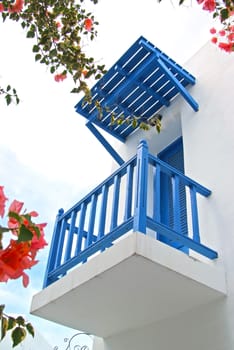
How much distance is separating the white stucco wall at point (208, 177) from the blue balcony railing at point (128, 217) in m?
0.18

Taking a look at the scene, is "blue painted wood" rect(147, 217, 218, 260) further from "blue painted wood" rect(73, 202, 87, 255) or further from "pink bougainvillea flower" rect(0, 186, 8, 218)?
"pink bougainvillea flower" rect(0, 186, 8, 218)

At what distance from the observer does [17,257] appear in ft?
2.83

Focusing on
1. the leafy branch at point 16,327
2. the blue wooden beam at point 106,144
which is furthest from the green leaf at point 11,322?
the blue wooden beam at point 106,144

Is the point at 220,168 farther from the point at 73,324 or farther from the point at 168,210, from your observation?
the point at 73,324

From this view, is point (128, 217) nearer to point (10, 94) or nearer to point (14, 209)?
point (10, 94)

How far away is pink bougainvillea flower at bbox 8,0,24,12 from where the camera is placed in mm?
2496

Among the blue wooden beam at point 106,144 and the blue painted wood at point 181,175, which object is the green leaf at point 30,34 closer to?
the blue painted wood at point 181,175

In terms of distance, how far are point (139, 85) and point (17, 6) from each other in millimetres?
2884

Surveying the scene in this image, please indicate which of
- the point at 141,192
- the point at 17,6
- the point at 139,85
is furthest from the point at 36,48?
the point at 139,85

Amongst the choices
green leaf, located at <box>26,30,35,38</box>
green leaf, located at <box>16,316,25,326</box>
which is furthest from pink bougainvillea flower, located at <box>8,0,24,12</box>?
green leaf, located at <box>16,316,25,326</box>

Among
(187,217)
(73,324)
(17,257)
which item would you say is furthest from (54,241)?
(17,257)

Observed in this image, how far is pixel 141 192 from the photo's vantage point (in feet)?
9.82

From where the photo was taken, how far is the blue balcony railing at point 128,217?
2.99 m

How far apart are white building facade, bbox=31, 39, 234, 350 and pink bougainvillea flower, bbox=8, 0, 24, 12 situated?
150 cm
